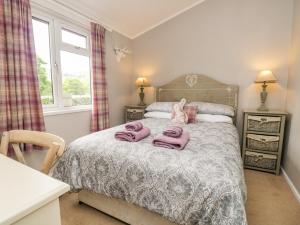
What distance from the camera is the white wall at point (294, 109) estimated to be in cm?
206

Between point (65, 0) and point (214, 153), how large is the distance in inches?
101

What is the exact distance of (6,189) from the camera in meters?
0.65

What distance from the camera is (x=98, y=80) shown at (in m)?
2.87

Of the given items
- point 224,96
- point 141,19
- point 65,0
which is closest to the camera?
point 65,0

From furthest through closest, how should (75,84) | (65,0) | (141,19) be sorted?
1. (141,19)
2. (75,84)
3. (65,0)

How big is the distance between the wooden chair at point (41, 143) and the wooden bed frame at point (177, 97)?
2.30 ft

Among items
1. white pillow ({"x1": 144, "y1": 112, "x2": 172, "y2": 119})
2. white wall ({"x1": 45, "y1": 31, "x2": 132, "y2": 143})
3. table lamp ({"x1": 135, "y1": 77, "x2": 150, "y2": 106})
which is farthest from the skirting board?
white wall ({"x1": 45, "y1": 31, "x2": 132, "y2": 143})

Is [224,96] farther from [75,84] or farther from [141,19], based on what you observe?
[75,84]

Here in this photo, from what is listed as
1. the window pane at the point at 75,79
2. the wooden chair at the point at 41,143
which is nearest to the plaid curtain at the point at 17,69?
the window pane at the point at 75,79

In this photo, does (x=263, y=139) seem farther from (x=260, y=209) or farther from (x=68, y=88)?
(x=68, y=88)

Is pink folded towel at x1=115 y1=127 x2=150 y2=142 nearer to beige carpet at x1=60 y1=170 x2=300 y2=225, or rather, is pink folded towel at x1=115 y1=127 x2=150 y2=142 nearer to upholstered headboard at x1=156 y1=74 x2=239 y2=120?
beige carpet at x1=60 y1=170 x2=300 y2=225

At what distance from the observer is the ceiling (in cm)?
259

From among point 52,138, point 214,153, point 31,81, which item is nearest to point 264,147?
point 214,153

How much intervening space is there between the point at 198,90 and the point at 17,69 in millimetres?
2618
